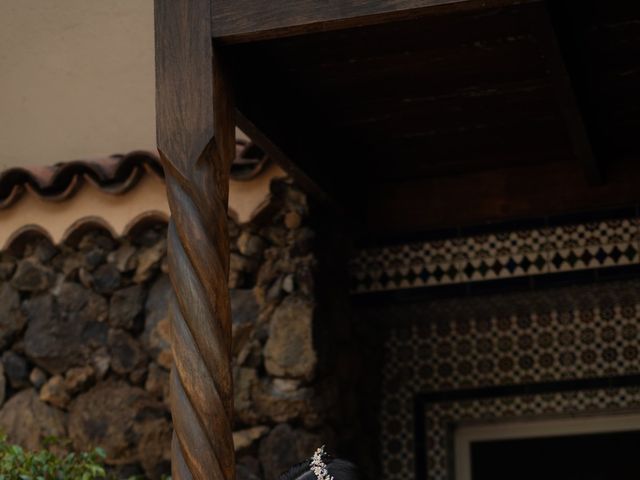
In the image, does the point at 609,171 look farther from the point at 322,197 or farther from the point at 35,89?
the point at 35,89

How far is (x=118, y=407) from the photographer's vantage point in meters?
6.11

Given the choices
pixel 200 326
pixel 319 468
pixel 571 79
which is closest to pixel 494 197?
pixel 571 79

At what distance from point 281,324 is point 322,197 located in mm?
580

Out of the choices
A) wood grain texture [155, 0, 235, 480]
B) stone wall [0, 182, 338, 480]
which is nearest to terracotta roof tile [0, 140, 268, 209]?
stone wall [0, 182, 338, 480]

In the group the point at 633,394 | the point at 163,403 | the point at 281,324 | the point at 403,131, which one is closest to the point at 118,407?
the point at 163,403

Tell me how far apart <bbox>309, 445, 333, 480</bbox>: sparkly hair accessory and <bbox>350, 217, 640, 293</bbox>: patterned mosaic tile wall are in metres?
2.51

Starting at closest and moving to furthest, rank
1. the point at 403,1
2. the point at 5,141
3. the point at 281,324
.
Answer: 1. the point at 403,1
2. the point at 281,324
3. the point at 5,141

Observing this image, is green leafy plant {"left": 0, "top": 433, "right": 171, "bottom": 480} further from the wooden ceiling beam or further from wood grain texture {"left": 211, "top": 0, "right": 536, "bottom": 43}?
the wooden ceiling beam

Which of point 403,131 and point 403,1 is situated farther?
point 403,131

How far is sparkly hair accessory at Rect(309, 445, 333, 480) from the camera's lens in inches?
158

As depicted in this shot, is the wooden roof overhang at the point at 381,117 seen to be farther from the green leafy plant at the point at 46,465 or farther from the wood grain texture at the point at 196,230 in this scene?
the green leafy plant at the point at 46,465

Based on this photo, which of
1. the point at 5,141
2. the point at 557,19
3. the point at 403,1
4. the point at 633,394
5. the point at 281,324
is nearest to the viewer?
the point at 403,1

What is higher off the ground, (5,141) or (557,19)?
(5,141)

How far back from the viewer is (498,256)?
6535 mm
